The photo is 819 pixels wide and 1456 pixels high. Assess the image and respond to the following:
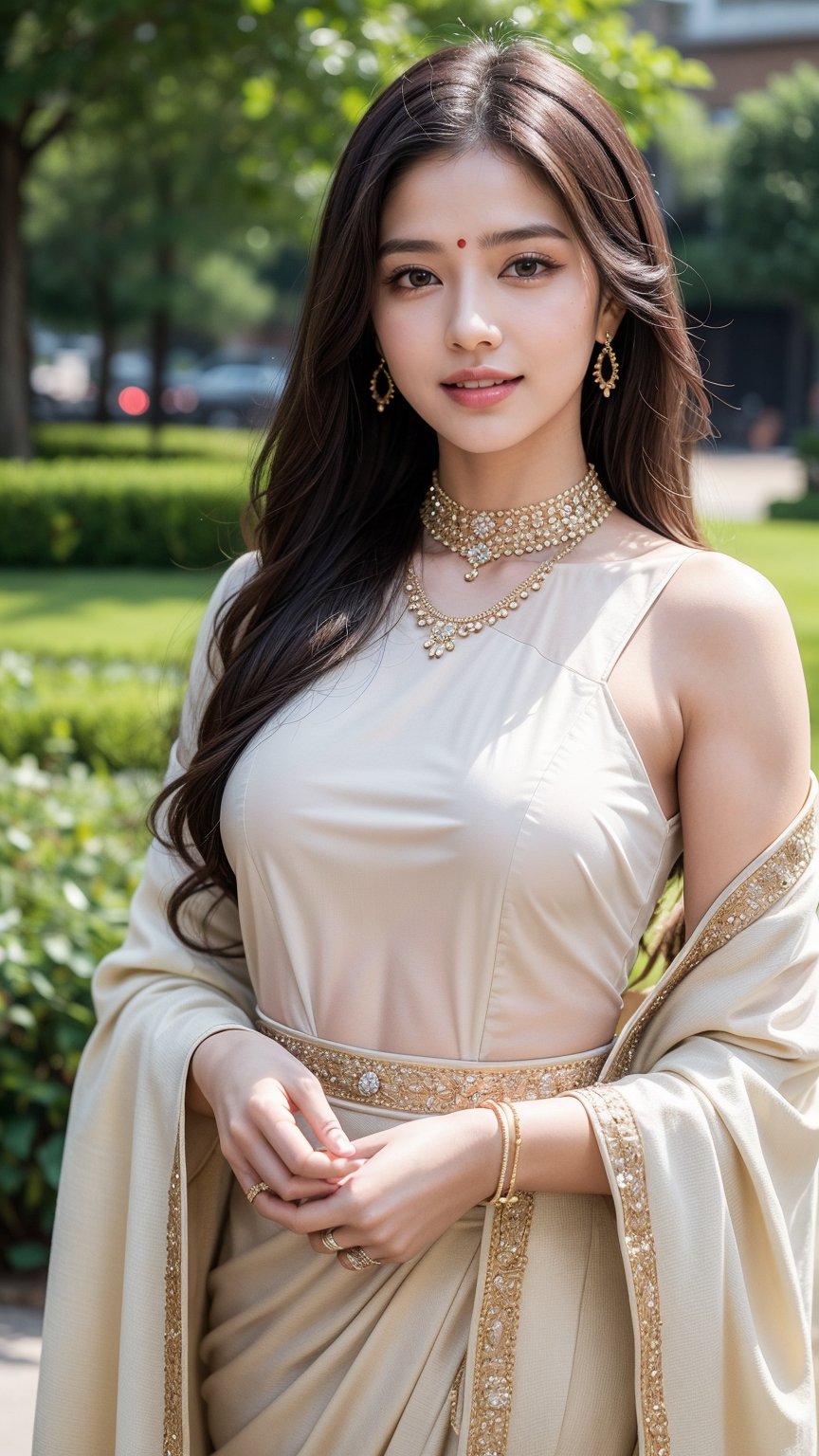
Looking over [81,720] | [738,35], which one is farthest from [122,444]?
[738,35]

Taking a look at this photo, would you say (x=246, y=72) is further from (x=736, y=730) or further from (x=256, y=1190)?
(x=256, y=1190)

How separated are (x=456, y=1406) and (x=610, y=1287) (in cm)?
21

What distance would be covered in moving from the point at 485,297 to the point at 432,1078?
0.86m

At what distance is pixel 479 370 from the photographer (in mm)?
1747

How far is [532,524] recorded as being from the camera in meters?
1.92

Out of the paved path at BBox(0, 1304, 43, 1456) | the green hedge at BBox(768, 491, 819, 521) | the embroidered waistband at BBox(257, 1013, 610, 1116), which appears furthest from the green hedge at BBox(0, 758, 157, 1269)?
the green hedge at BBox(768, 491, 819, 521)

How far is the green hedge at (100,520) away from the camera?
1195cm

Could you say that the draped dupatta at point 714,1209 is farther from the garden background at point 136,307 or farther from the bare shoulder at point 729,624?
the garden background at point 136,307

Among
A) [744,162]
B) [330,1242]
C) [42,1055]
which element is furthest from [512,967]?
[744,162]

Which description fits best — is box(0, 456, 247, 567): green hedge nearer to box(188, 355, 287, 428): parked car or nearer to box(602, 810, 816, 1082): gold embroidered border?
box(602, 810, 816, 1082): gold embroidered border

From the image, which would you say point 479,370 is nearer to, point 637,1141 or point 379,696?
point 379,696

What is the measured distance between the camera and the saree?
5.33 ft

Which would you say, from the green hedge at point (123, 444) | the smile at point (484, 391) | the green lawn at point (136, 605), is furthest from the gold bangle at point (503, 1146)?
the green hedge at point (123, 444)

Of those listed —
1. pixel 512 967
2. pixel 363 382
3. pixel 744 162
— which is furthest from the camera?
pixel 744 162
